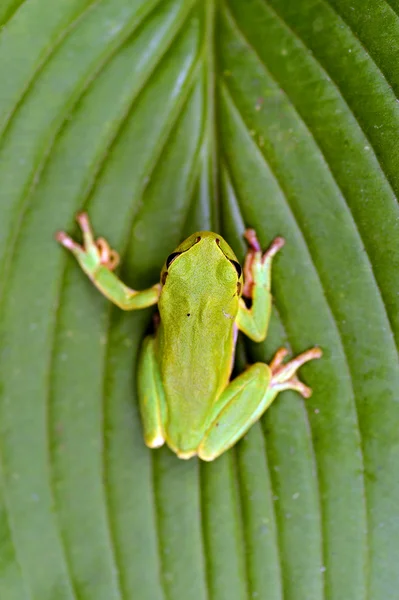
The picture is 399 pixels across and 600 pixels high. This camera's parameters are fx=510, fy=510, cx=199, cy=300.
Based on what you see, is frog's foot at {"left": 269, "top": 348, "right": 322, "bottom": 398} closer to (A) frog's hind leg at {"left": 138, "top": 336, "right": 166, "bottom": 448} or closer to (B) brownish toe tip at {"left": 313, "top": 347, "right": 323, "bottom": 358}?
(B) brownish toe tip at {"left": 313, "top": 347, "right": 323, "bottom": 358}

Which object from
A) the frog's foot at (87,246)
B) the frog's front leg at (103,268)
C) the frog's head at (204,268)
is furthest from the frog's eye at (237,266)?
the frog's foot at (87,246)

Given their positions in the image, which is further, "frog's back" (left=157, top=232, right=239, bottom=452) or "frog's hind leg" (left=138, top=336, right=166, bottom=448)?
"frog's hind leg" (left=138, top=336, right=166, bottom=448)

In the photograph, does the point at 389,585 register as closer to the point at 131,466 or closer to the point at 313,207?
the point at 131,466

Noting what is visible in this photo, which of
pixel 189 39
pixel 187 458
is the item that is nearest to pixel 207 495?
pixel 187 458

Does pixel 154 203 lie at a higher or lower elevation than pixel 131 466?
higher

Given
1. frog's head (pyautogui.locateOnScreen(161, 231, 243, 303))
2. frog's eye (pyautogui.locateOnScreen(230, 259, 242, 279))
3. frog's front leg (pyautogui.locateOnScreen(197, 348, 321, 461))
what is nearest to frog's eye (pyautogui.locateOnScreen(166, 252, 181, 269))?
frog's head (pyautogui.locateOnScreen(161, 231, 243, 303))

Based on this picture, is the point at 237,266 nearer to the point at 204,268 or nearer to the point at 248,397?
the point at 204,268

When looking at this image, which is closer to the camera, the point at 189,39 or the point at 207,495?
the point at 189,39

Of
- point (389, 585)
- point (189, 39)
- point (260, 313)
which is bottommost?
point (389, 585)
